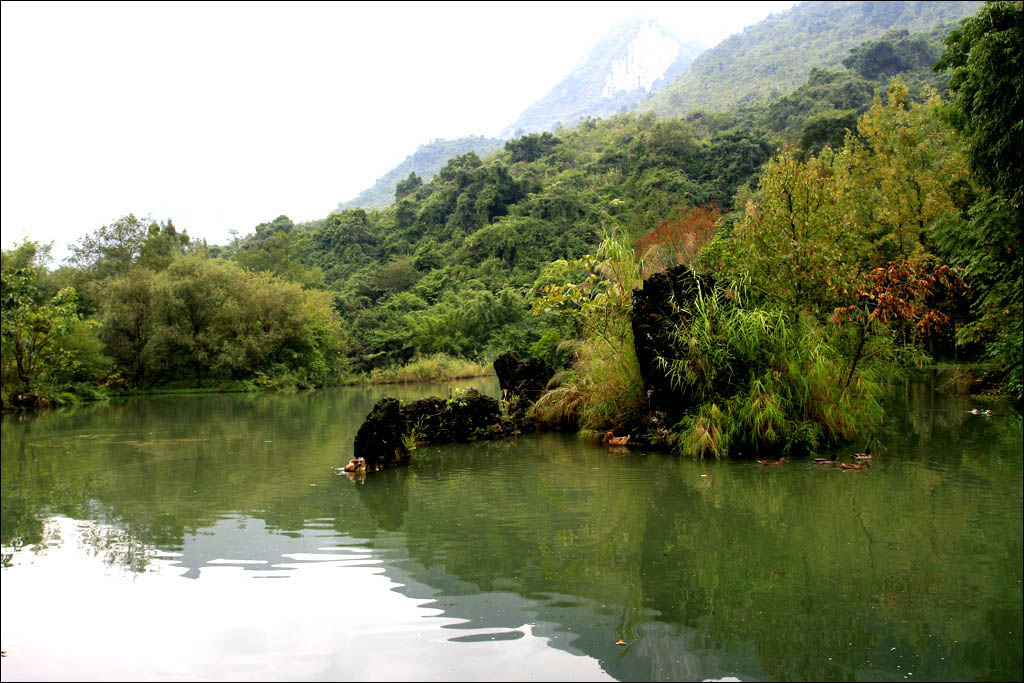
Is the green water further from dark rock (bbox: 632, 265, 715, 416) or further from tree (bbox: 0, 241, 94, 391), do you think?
tree (bbox: 0, 241, 94, 391)

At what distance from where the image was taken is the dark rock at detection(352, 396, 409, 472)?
824 cm

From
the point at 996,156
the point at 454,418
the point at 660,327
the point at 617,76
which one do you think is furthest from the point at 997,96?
the point at 617,76

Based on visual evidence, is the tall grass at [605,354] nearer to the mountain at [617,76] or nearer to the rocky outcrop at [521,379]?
the rocky outcrop at [521,379]

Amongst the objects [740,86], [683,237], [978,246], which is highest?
[740,86]

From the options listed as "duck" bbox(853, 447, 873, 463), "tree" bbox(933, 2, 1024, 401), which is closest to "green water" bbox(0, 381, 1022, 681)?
"duck" bbox(853, 447, 873, 463)

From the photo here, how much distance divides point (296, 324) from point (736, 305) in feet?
83.3

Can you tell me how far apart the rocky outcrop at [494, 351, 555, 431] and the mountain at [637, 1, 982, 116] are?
76205 millimetres

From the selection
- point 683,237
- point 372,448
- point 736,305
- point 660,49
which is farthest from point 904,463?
point 660,49

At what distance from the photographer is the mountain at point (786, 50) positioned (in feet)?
300

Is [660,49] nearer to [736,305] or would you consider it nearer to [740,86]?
[740,86]

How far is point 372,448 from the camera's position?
8.24m

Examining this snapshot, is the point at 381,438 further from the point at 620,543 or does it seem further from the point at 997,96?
the point at 997,96

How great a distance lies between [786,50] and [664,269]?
112 m

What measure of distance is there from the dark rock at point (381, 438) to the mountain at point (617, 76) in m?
155
